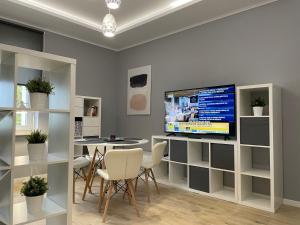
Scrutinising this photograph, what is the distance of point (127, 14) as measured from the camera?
13.3 ft

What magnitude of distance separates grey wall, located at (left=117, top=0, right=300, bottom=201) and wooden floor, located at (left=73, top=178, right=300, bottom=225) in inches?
25.4

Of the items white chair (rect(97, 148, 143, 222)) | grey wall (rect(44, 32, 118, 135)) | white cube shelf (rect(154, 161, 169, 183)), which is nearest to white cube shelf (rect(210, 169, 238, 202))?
white cube shelf (rect(154, 161, 169, 183))

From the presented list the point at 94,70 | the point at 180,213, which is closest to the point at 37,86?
the point at 180,213

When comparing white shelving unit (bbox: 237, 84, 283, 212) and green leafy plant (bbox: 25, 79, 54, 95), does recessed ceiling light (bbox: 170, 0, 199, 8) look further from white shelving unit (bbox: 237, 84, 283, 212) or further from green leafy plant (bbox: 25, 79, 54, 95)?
green leafy plant (bbox: 25, 79, 54, 95)

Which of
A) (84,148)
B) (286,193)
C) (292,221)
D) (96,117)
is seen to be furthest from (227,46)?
(84,148)

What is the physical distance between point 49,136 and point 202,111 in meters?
2.41

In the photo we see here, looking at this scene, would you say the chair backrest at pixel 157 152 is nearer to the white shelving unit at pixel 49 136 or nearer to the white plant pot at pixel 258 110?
the white plant pot at pixel 258 110

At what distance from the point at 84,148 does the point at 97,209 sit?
1859 mm

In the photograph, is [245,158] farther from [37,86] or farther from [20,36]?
[20,36]

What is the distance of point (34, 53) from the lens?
5.18ft

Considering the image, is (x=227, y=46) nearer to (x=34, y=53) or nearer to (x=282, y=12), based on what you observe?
(x=282, y=12)

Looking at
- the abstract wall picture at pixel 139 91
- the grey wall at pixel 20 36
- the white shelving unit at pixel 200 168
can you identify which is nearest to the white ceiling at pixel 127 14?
the grey wall at pixel 20 36

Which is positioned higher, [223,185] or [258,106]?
[258,106]

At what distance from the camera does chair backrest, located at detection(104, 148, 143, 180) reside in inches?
99.0
